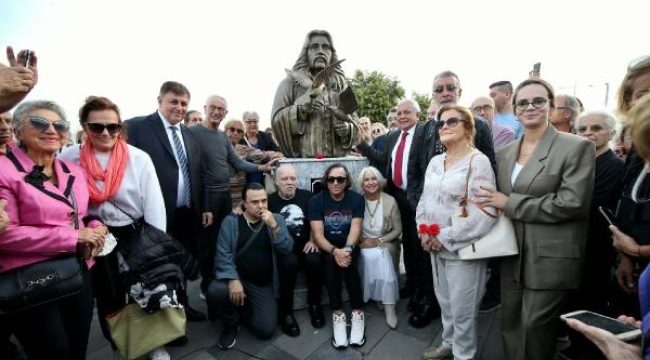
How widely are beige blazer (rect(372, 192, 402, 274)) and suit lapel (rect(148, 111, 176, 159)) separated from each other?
2.14m

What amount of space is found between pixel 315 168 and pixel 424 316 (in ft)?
6.41

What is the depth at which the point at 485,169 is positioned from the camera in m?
2.12

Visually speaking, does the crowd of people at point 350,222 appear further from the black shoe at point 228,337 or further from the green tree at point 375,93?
the green tree at point 375,93

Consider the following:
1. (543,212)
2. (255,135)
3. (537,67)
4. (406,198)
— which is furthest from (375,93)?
(543,212)

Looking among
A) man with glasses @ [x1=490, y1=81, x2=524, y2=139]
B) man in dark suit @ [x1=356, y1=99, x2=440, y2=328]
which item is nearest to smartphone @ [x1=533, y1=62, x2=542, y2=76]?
man with glasses @ [x1=490, y1=81, x2=524, y2=139]

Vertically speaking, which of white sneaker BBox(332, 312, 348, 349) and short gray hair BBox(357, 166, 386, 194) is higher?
short gray hair BBox(357, 166, 386, 194)

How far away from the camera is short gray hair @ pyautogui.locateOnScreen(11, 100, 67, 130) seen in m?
1.94

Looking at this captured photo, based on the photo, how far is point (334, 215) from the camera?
321 cm

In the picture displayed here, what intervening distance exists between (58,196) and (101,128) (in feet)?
1.90

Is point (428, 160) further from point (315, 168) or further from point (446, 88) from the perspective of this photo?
point (315, 168)

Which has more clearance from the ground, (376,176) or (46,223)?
(46,223)

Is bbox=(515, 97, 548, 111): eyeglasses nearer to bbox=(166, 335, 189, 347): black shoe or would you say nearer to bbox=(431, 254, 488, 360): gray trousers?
bbox=(431, 254, 488, 360): gray trousers

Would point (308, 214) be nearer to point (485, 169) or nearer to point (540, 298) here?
point (485, 169)

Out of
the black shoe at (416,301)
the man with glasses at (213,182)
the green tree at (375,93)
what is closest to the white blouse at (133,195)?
the man with glasses at (213,182)
